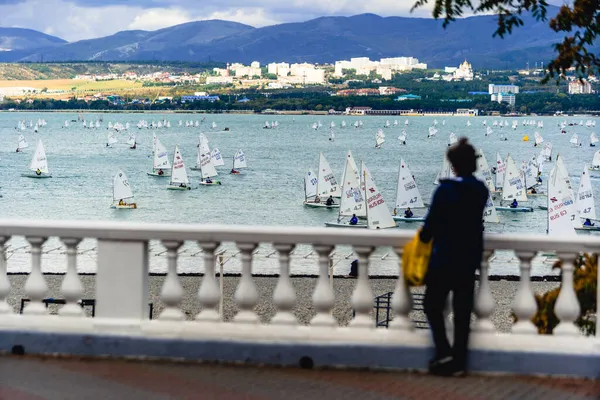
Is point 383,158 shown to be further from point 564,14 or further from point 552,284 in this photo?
point 564,14

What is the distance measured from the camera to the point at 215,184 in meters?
96.2

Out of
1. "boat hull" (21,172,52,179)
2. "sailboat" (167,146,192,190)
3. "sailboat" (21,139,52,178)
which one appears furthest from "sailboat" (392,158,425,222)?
"boat hull" (21,172,52,179)

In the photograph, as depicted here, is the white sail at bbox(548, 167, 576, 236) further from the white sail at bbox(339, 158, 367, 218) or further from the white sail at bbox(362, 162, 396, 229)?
the white sail at bbox(339, 158, 367, 218)

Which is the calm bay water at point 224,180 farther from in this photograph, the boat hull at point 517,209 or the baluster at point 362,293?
the baluster at point 362,293

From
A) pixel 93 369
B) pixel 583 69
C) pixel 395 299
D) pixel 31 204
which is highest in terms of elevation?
pixel 583 69

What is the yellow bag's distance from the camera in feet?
21.8

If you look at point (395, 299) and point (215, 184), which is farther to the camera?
point (215, 184)

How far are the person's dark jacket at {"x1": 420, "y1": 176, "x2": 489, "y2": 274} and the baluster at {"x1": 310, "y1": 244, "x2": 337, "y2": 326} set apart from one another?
0.80m

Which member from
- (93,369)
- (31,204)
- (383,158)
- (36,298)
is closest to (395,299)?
(93,369)

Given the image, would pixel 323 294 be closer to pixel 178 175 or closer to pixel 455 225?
pixel 455 225

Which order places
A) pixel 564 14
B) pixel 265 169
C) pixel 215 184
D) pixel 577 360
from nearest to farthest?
pixel 577 360 → pixel 564 14 → pixel 215 184 → pixel 265 169

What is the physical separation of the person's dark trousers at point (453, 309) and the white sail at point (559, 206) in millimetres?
35735

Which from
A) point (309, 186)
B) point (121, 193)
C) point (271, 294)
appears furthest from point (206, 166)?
point (271, 294)

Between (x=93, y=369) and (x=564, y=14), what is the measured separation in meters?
5.17
